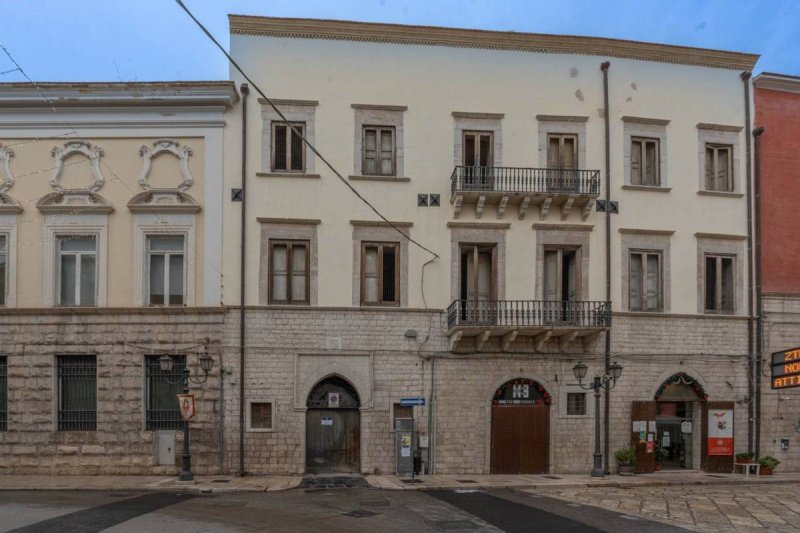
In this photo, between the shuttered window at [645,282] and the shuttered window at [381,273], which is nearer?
the shuttered window at [381,273]

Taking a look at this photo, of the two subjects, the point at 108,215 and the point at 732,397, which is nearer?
the point at 108,215

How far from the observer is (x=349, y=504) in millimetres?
14430

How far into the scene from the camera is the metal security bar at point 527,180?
20.0m

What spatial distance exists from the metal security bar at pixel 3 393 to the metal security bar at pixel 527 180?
13.2 meters

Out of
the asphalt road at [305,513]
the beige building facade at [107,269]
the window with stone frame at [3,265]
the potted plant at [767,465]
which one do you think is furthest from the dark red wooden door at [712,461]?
the window with stone frame at [3,265]

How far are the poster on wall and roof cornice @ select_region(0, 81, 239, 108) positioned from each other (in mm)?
16567

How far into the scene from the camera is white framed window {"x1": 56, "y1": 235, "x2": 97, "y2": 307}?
1962 centimetres

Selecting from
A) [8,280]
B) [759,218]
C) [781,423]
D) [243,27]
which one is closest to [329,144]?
[243,27]

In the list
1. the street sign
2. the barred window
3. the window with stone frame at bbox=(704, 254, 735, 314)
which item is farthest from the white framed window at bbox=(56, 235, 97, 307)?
the window with stone frame at bbox=(704, 254, 735, 314)

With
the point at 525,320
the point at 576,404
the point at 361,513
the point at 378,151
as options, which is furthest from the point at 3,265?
the point at 576,404

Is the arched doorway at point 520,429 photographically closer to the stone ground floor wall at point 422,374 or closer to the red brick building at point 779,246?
the stone ground floor wall at point 422,374

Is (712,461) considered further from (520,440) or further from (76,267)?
(76,267)

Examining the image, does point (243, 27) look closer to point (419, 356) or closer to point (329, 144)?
point (329, 144)

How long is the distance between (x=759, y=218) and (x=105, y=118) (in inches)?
757
